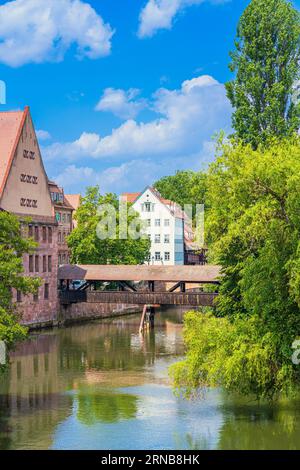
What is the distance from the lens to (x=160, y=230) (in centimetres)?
10119

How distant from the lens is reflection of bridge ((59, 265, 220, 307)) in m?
62.8

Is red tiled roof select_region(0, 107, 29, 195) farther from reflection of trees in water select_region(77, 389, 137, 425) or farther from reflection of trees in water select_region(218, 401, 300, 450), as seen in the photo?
reflection of trees in water select_region(218, 401, 300, 450)

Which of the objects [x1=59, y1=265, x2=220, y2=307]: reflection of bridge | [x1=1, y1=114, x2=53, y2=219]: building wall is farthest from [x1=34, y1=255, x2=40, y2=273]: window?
[x1=59, y1=265, x2=220, y2=307]: reflection of bridge

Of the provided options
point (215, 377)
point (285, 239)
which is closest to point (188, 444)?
point (215, 377)

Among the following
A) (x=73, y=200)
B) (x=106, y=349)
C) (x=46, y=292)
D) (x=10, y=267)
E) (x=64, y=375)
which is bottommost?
(x=64, y=375)

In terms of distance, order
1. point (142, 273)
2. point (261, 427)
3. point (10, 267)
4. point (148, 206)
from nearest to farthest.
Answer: point (261, 427) → point (10, 267) → point (142, 273) → point (148, 206)

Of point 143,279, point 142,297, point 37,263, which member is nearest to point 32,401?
point 143,279

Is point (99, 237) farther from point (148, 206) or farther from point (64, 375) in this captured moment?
point (64, 375)

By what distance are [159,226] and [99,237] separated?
25.5 meters

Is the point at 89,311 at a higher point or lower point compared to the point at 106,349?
higher

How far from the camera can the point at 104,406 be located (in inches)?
1292

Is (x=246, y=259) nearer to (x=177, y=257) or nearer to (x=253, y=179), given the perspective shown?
(x=253, y=179)

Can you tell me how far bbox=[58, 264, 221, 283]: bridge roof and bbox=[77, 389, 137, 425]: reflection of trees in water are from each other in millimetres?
27135

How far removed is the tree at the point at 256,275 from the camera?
26875 millimetres
